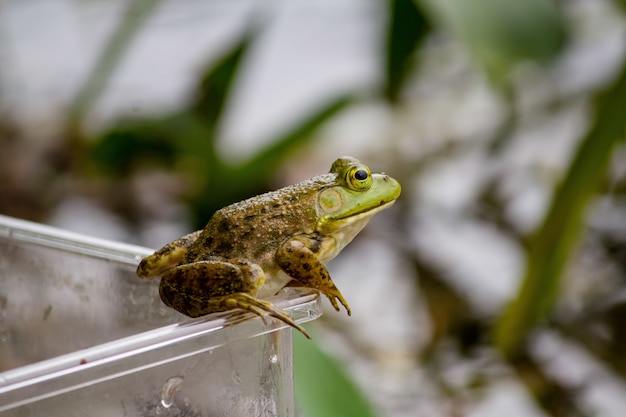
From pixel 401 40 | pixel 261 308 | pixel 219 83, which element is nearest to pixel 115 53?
pixel 219 83

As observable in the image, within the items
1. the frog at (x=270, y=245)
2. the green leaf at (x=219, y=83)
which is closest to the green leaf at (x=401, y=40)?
the green leaf at (x=219, y=83)

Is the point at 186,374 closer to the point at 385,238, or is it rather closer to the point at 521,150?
the point at 385,238

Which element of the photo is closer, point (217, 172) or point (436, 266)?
point (217, 172)

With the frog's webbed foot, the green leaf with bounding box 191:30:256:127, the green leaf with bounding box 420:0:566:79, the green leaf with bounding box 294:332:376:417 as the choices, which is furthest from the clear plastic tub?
the green leaf with bounding box 191:30:256:127

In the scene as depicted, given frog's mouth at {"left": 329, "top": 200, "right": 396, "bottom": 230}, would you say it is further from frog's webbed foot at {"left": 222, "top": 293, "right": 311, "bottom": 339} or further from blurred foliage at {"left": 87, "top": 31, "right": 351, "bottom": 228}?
blurred foliage at {"left": 87, "top": 31, "right": 351, "bottom": 228}

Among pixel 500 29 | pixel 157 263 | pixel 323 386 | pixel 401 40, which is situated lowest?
pixel 323 386

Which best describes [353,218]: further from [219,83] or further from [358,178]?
[219,83]

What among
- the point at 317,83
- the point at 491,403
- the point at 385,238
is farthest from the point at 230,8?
the point at 491,403
